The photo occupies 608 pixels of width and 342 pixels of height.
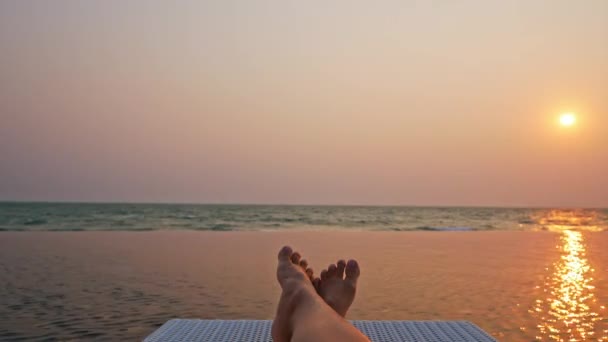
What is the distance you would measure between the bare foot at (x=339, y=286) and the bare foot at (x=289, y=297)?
0.11 m

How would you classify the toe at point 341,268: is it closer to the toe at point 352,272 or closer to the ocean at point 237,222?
the toe at point 352,272

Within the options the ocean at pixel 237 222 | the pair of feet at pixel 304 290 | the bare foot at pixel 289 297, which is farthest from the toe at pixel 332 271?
the ocean at pixel 237 222

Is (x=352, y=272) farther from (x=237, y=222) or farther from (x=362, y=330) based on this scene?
(x=237, y=222)

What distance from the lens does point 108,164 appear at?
18.9 m

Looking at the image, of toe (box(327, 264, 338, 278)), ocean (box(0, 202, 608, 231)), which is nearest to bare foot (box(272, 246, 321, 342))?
toe (box(327, 264, 338, 278))

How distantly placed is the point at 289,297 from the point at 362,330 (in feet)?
1.45

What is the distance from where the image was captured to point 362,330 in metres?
2.19

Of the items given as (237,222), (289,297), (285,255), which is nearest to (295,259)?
(285,255)

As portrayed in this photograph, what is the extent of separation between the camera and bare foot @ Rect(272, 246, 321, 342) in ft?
5.67

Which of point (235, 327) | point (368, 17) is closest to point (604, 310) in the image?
point (235, 327)

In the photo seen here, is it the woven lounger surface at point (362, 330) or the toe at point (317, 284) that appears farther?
the toe at point (317, 284)

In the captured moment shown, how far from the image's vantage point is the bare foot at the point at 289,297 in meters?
1.73

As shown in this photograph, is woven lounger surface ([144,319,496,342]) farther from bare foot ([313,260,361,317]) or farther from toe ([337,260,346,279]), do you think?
toe ([337,260,346,279])

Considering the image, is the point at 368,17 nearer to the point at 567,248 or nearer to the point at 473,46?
→ the point at 473,46
